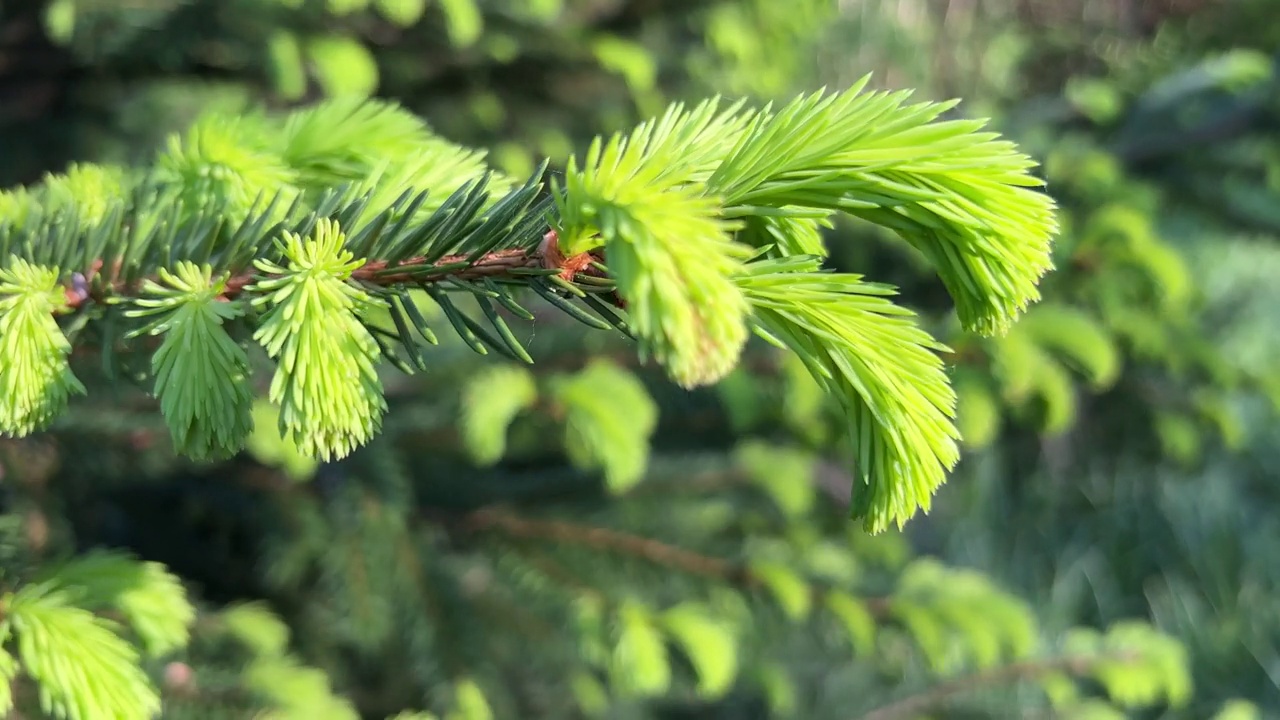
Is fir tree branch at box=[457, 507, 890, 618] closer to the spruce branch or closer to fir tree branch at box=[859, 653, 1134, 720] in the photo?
fir tree branch at box=[859, 653, 1134, 720]

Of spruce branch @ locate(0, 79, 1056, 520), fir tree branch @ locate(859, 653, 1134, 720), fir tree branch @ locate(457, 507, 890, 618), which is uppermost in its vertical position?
spruce branch @ locate(0, 79, 1056, 520)

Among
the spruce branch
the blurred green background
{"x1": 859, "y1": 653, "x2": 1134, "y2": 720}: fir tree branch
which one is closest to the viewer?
the spruce branch

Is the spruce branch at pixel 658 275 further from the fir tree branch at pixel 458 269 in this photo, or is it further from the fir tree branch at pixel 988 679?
the fir tree branch at pixel 988 679

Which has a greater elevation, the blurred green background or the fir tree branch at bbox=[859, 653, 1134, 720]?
the blurred green background

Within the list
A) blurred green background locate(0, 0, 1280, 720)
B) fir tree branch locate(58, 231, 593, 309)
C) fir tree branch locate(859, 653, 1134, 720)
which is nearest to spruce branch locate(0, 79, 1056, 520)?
fir tree branch locate(58, 231, 593, 309)

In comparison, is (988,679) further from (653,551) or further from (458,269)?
(458,269)

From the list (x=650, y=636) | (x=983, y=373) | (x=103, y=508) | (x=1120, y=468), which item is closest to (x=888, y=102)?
(x=650, y=636)

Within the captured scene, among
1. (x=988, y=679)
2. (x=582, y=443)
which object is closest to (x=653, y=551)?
(x=582, y=443)

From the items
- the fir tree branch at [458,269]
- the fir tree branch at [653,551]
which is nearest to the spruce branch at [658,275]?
the fir tree branch at [458,269]

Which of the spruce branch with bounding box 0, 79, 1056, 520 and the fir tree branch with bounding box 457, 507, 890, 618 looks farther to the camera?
the fir tree branch with bounding box 457, 507, 890, 618

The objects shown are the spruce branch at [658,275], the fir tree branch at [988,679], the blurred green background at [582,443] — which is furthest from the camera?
the fir tree branch at [988,679]
